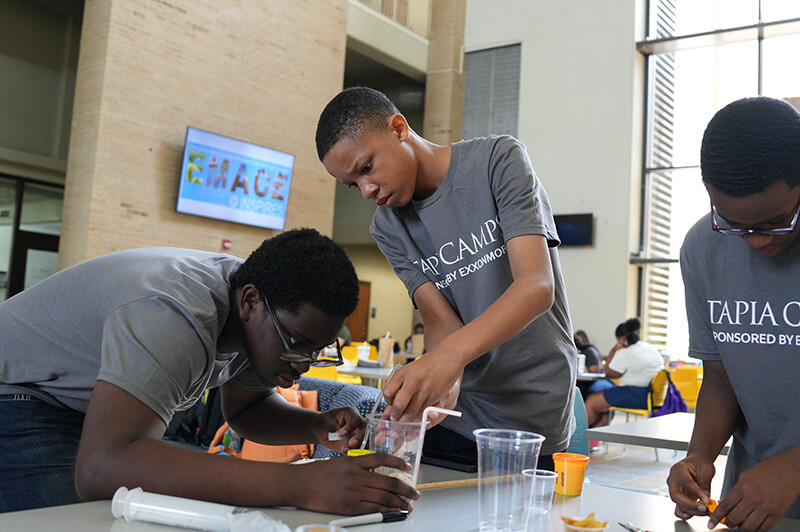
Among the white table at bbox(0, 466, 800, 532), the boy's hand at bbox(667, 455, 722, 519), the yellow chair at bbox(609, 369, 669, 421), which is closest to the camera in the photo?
the white table at bbox(0, 466, 800, 532)

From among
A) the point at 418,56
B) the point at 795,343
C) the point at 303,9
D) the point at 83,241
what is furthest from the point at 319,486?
the point at 418,56

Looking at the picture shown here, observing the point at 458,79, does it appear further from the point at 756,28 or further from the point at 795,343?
the point at 795,343

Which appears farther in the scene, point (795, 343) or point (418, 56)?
point (418, 56)

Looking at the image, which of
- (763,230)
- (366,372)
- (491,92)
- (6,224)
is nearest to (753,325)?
(763,230)

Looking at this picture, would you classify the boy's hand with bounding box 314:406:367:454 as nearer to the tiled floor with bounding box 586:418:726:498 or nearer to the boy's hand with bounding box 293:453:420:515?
the boy's hand with bounding box 293:453:420:515

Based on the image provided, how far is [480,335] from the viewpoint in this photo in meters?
1.26

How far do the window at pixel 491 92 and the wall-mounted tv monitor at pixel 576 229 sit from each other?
175 cm

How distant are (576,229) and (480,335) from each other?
9.33m

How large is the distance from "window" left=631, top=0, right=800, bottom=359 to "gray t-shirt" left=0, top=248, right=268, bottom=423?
9436 millimetres

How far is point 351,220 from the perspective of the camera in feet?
43.7

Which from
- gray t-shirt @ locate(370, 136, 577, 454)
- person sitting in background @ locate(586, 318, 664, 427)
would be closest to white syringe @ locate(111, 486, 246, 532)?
gray t-shirt @ locate(370, 136, 577, 454)

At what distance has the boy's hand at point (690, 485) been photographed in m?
1.13

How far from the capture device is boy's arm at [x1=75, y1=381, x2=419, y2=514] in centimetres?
103

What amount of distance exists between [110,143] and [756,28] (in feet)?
28.2
